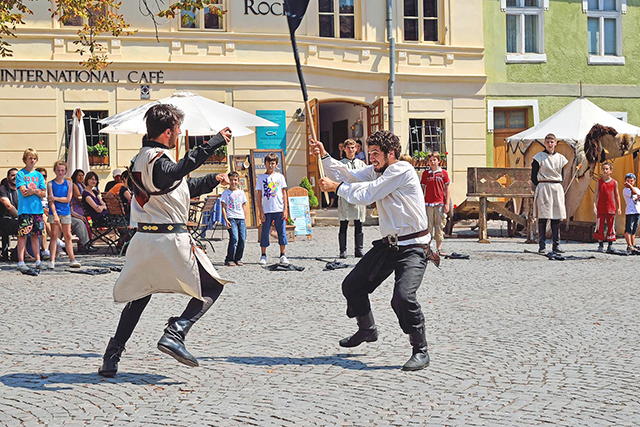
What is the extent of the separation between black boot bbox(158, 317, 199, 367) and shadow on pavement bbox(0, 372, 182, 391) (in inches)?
6.8

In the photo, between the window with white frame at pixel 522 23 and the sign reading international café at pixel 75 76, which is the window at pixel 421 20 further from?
the sign reading international café at pixel 75 76

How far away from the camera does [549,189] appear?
49.0 ft

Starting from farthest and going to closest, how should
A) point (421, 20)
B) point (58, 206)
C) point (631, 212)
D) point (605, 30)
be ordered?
point (605, 30) < point (421, 20) < point (631, 212) < point (58, 206)

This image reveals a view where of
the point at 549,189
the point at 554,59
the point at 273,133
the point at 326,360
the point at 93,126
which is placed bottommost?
the point at 326,360

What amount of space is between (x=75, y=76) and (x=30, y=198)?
→ 989 centimetres

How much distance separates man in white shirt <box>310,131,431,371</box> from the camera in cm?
636

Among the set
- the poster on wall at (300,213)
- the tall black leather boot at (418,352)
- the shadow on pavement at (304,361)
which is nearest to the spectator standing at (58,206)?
the poster on wall at (300,213)

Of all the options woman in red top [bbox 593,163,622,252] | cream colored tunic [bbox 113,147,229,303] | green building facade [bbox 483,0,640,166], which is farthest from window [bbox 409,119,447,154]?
cream colored tunic [bbox 113,147,229,303]

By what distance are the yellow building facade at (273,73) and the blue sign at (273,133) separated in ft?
0.42

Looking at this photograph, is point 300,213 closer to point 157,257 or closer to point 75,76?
point 75,76

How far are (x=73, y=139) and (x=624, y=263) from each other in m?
10.3

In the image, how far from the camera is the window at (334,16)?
23984mm

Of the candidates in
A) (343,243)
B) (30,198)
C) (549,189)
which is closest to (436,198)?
(343,243)

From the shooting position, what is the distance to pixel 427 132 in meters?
25.3
